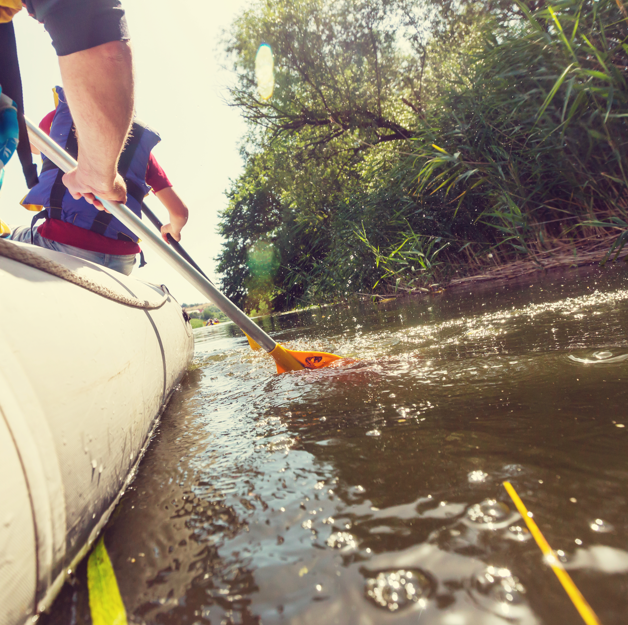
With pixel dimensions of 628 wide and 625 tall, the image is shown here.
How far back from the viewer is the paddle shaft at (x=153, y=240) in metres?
1.58

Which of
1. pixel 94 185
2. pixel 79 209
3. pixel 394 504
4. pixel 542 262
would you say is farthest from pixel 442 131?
pixel 394 504

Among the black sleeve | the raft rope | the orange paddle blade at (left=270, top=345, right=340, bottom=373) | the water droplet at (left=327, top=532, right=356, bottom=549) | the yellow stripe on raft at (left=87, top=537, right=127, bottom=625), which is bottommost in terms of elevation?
the orange paddle blade at (left=270, top=345, right=340, bottom=373)

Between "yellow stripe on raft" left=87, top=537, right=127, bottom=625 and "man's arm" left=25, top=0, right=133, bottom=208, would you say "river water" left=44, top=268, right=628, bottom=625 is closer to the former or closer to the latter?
"yellow stripe on raft" left=87, top=537, right=127, bottom=625

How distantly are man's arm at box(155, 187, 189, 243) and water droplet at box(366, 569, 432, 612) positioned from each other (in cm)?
230

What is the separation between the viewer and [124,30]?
41.8 inches

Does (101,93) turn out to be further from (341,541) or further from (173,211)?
(173,211)

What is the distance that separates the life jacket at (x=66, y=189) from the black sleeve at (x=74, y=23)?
0.95 meters

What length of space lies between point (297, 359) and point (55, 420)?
140 centimetres

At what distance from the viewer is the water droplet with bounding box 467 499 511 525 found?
58 cm

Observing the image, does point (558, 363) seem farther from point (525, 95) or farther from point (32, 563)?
point (525, 95)

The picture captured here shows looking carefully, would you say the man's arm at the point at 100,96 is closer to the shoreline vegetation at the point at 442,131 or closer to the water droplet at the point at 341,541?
the water droplet at the point at 341,541

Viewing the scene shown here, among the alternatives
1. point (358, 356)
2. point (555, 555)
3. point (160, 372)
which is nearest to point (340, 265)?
point (358, 356)

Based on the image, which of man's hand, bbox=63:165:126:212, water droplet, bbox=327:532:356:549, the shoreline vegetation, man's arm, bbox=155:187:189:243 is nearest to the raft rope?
man's hand, bbox=63:165:126:212

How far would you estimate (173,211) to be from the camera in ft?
8.57
